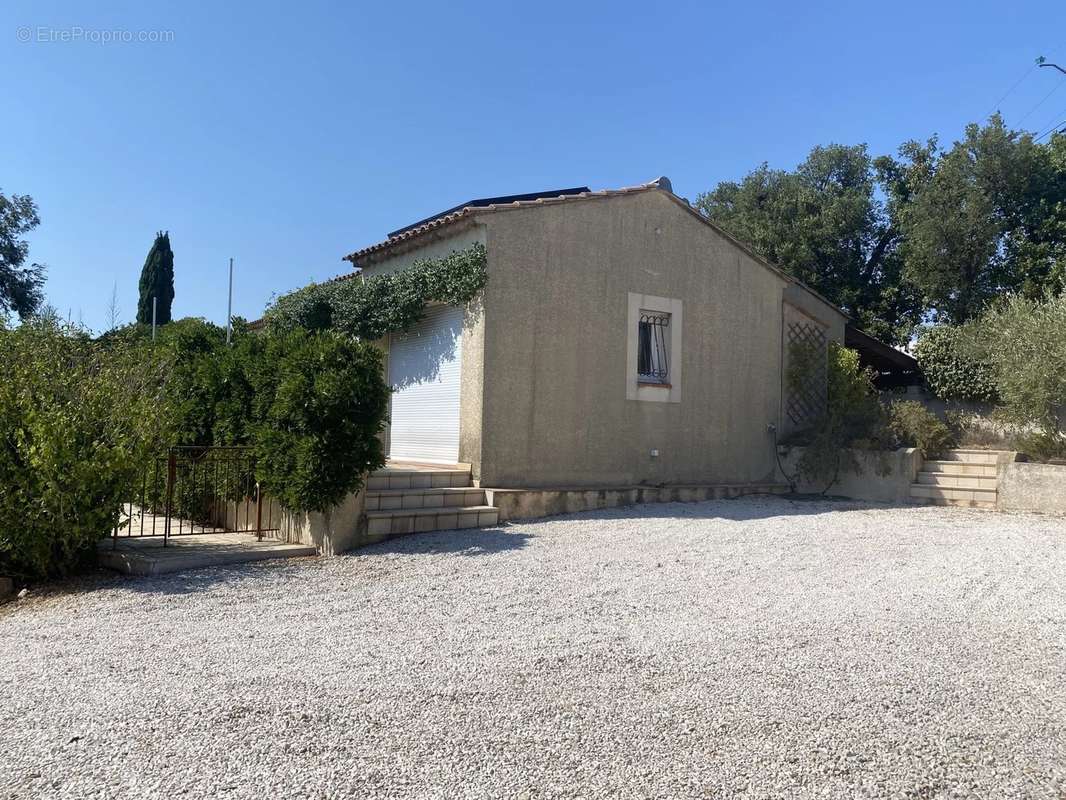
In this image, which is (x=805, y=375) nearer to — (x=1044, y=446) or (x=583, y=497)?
(x=1044, y=446)

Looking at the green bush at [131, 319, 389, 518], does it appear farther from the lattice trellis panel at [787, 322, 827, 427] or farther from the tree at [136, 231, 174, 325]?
the tree at [136, 231, 174, 325]

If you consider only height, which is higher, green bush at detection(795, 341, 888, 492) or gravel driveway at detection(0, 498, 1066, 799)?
green bush at detection(795, 341, 888, 492)

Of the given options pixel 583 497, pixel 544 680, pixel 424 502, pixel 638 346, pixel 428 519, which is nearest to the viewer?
pixel 544 680

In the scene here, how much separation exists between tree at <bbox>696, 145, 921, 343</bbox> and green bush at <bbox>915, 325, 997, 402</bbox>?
4409 mm

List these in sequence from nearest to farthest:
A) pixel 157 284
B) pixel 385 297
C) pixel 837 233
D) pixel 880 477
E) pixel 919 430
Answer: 1. pixel 385 297
2. pixel 880 477
3. pixel 919 430
4. pixel 837 233
5. pixel 157 284

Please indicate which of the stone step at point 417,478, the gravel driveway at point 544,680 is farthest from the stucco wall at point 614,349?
the gravel driveway at point 544,680

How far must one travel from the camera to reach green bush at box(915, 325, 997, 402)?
16625 mm

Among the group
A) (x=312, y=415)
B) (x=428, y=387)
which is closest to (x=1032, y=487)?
(x=428, y=387)

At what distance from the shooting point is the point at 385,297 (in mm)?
12258

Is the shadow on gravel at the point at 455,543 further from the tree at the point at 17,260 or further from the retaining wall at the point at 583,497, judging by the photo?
the tree at the point at 17,260

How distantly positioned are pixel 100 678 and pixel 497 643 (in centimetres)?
227

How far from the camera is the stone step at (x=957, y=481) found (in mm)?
11848

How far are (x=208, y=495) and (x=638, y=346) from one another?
654cm

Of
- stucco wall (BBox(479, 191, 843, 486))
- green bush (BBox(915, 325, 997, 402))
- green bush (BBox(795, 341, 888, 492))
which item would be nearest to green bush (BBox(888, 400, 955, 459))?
green bush (BBox(795, 341, 888, 492))
